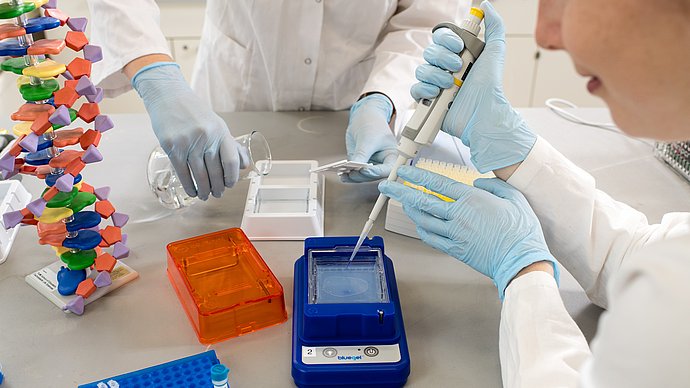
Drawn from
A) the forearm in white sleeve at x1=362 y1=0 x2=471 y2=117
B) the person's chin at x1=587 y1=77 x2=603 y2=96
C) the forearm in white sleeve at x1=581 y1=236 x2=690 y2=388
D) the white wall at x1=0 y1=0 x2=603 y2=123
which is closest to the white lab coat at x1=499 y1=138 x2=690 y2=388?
the forearm in white sleeve at x1=581 y1=236 x2=690 y2=388

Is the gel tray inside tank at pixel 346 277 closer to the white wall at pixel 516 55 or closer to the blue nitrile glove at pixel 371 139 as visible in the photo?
the blue nitrile glove at pixel 371 139

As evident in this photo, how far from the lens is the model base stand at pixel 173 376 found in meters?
0.92

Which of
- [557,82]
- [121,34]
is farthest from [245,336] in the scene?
[557,82]

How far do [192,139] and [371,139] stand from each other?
1.40 ft

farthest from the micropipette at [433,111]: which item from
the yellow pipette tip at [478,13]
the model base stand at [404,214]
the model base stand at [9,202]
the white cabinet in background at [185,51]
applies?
the white cabinet in background at [185,51]

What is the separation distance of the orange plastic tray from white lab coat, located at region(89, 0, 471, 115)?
0.65m

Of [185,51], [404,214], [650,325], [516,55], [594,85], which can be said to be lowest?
[185,51]

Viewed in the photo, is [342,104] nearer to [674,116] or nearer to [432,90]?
[432,90]

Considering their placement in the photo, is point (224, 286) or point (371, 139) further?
→ point (371, 139)

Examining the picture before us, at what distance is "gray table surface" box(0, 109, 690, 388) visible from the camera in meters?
1.00

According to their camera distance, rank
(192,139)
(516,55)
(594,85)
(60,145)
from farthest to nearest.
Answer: (516,55)
(192,139)
(60,145)
(594,85)

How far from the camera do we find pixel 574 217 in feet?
3.77

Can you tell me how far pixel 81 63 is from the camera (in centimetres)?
100

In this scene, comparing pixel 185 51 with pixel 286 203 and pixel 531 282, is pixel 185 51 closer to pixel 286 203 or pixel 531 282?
pixel 286 203
